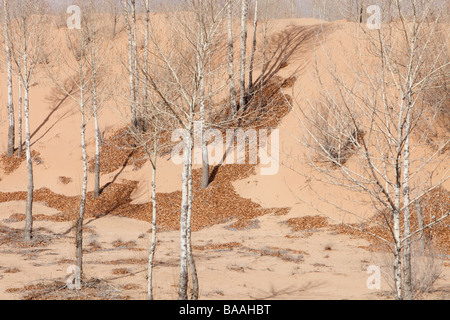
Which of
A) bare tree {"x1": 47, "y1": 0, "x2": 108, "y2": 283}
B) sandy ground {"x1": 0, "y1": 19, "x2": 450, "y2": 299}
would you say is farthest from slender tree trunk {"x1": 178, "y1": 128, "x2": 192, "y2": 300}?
bare tree {"x1": 47, "y1": 0, "x2": 108, "y2": 283}

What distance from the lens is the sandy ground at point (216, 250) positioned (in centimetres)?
1052

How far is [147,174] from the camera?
23797 mm

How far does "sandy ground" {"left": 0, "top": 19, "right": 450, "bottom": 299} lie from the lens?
10523mm

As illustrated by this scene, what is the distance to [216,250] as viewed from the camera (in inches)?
587

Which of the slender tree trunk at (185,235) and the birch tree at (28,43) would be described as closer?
the slender tree trunk at (185,235)

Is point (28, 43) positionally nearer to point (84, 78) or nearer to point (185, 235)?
point (84, 78)

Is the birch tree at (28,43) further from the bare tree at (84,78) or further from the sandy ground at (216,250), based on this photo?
the sandy ground at (216,250)

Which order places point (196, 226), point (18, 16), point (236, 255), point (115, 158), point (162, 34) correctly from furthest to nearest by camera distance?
point (162, 34)
point (115, 158)
point (196, 226)
point (18, 16)
point (236, 255)

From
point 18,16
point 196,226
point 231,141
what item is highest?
point 18,16

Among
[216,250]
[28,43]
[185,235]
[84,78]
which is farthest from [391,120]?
[28,43]

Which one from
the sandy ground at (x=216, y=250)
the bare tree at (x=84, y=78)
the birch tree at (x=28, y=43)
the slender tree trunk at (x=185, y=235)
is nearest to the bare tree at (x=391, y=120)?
the sandy ground at (x=216, y=250)

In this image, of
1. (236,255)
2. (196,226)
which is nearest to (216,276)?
(236,255)

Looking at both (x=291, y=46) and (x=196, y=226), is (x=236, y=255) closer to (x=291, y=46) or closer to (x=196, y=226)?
(x=196, y=226)

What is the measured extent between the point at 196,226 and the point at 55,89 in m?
19.6
